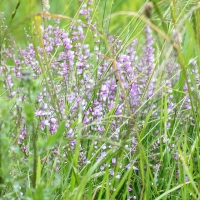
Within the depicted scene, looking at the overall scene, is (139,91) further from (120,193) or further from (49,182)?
(49,182)

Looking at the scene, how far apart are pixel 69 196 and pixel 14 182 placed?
0.82ft

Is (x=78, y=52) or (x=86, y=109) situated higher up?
(x=78, y=52)

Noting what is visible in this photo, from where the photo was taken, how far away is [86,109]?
200cm

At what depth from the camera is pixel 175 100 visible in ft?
7.91

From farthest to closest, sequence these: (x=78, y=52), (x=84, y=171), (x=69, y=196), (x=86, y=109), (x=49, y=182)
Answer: (x=78, y=52)
(x=86, y=109)
(x=84, y=171)
(x=49, y=182)
(x=69, y=196)

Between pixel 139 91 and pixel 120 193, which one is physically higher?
pixel 139 91

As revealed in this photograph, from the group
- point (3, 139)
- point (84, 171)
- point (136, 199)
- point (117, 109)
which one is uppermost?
point (3, 139)

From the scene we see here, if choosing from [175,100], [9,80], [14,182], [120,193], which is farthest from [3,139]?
[175,100]

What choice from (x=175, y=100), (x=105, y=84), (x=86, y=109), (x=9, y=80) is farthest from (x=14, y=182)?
(x=175, y=100)

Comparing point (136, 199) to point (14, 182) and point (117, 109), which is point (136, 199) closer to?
point (117, 109)

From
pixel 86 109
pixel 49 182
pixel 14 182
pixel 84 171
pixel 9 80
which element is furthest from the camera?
pixel 9 80

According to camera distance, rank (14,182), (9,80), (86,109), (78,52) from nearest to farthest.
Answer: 1. (14,182)
2. (86,109)
3. (78,52)
4. (9,80)

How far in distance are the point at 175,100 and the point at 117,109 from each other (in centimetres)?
52

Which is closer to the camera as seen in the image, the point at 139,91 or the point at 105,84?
the point at 105,84
